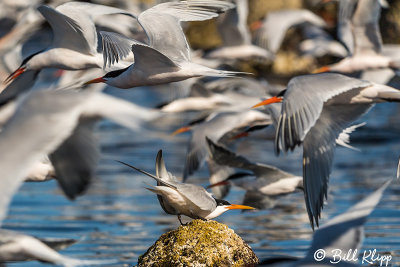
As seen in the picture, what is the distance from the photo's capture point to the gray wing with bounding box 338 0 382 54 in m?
8.95

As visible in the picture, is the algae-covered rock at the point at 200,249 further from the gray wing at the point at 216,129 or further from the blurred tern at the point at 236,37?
the blurred tern at the point at 236,37

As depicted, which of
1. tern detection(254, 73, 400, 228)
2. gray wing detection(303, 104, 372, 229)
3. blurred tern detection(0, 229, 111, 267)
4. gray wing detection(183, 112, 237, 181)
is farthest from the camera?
gray wing detection(183, 112, 237, 181)

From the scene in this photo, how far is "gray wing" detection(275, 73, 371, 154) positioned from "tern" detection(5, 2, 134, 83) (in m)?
1.55

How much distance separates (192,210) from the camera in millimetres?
6145

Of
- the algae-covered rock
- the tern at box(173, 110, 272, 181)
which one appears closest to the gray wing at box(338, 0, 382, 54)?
the tern at box(173, 110, 272, 181)

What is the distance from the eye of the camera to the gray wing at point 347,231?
5156 mm

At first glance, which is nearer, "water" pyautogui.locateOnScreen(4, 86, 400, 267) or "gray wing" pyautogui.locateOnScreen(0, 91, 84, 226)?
"gray wing" pyautogui.locateOnScreen(0, 91, 84, 226)

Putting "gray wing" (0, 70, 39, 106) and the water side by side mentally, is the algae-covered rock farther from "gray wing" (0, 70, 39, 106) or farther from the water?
"gray wing" (0, 70, 39, 106)

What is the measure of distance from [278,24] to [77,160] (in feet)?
25.3

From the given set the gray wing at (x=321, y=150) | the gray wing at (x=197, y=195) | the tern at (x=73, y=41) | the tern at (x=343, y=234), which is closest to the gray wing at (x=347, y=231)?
the tern at (x=343, y=234)

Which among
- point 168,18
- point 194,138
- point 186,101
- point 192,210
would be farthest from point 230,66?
point 192,210

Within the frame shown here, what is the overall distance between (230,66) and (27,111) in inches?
365

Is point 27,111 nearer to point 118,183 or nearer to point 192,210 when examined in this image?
point 192,210

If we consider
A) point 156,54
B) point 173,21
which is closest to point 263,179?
point 173,21
